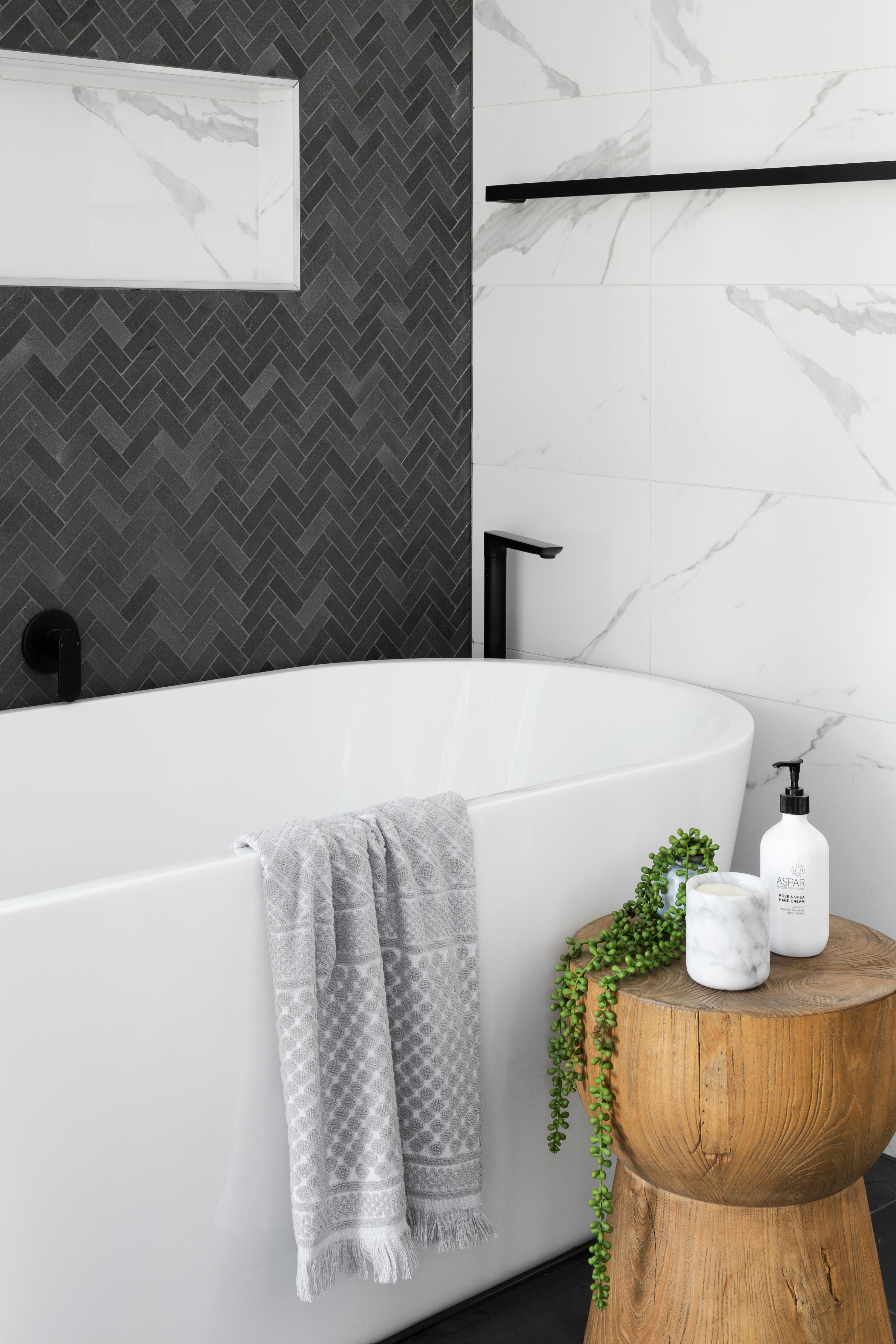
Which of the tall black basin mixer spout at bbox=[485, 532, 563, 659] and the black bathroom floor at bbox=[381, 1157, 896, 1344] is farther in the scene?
the tall black basin mixer spout at bbox=[485, 532, 563, 659]

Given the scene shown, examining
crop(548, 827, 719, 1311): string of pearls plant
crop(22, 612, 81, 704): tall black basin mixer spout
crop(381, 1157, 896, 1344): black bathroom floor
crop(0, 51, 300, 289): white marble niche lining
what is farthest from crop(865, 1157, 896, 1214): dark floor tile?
crop(0, 51, 300, 289): white marble niche lining

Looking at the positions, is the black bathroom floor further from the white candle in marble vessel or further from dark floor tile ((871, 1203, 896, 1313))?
the white candle in marble vessel

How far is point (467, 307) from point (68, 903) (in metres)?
2.00

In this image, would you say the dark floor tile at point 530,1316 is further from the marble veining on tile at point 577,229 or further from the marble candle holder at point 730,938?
the marble veining on tile at point 577,229

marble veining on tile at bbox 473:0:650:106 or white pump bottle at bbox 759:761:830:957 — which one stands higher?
marble veining on tile at bbox 473:0:650:106

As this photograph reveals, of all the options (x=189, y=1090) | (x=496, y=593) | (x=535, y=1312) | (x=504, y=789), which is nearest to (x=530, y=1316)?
(x=535, y=1312)

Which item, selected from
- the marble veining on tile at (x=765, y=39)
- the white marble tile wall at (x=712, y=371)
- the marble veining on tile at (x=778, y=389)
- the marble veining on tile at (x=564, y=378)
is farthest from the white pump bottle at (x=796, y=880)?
the marble veining on tile at (x=765, y=39)

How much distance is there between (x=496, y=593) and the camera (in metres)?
3.00

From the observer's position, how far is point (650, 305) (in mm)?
2713

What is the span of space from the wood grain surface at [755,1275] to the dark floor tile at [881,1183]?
0.58 m

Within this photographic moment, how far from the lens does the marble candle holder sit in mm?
1618

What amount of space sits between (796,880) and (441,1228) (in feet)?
2.07

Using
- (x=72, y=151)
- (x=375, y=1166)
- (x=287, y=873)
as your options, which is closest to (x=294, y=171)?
(x=72, y=151)

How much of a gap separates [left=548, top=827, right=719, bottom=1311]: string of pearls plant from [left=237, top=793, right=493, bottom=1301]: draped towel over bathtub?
0.12 meters
